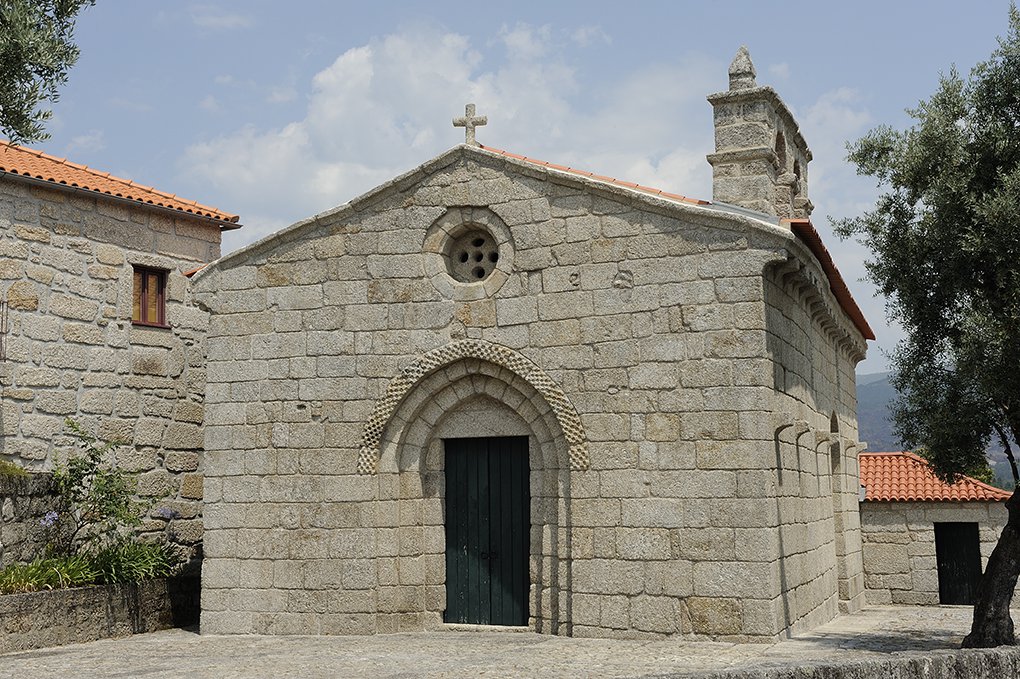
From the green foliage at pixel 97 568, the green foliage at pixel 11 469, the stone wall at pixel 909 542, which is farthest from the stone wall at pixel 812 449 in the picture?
the green foliage at pixel 11 469

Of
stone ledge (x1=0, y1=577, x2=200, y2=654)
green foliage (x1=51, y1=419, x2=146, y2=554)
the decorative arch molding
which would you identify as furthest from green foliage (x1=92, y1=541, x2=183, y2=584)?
the decorative arch molding

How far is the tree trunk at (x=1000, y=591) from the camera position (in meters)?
9.91

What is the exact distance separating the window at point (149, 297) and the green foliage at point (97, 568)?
117 inches

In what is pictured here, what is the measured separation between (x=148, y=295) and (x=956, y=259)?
10086 mm

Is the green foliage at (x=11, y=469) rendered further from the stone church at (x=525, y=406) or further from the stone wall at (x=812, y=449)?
the stone wall at (x=812, y=449)

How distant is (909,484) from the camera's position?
56.5 ft

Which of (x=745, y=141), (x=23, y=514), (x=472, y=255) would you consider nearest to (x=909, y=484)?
(x=745, y=141)

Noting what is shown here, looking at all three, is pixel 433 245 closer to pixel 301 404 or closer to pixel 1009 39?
pixel 301 404

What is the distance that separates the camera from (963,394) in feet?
34.2

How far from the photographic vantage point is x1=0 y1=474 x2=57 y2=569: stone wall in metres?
12.0

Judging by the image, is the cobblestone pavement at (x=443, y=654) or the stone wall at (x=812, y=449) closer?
the cobblestone pavement at (x=443, y=654)

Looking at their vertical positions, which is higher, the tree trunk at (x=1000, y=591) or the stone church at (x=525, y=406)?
the stone church at (x=525, y=406)

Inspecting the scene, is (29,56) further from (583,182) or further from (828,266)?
(828,266)

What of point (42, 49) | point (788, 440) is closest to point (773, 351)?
point (788, 440)
